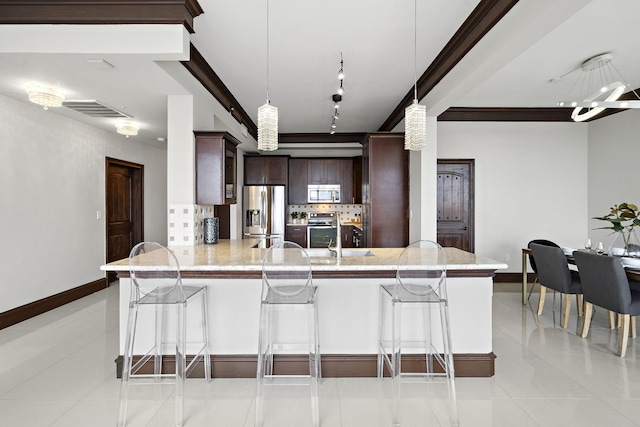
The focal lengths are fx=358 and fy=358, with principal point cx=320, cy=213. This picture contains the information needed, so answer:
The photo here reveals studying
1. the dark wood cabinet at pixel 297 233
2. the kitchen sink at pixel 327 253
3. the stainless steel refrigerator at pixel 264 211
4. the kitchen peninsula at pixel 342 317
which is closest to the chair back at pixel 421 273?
the kitchen peninsula at pixel 342 317

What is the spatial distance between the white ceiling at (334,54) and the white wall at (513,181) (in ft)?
3.10

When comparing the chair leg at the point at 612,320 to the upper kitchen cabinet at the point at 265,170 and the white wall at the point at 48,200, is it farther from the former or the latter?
the white wall at the point at 48,200

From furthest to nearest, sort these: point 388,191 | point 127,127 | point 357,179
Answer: point 357,179 < point 127,127 < point 388,191

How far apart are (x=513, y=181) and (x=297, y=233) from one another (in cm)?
409

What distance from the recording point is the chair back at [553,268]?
3.75 meters

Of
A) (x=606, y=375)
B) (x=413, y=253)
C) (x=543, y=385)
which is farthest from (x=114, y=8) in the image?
(x=606, y=375)

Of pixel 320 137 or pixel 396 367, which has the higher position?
pixel 320 137

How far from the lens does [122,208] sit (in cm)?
631

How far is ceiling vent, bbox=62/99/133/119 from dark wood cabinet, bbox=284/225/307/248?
12.3 ft

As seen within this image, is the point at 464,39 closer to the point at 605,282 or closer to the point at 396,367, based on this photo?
the point at 605,282

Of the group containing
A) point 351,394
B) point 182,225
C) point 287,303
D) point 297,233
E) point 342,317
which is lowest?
point 351,394

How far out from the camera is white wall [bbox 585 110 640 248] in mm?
4742

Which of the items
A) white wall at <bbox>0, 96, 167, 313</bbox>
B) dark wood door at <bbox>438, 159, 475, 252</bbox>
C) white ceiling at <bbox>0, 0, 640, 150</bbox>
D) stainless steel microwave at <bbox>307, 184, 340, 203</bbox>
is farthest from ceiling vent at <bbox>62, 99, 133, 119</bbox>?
dark wood door at <bbox>438, 159, 475, 252</bbox>

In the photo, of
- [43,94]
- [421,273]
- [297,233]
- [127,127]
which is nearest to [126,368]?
[421,273]
